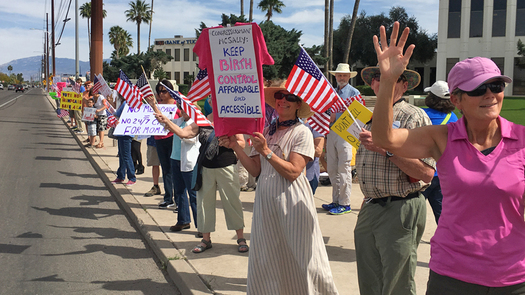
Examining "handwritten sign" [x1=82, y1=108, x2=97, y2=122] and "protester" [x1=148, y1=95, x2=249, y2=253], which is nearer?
"protester" [x1=148, y1=95, x2=249, y2=253]

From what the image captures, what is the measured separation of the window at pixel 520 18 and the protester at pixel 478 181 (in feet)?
174

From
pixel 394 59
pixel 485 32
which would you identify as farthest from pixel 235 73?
pixel 485 32

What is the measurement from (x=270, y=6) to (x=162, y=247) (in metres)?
55.5

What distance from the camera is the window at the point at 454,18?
49125 mm

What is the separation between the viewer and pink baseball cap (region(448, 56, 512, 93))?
7.11 feet

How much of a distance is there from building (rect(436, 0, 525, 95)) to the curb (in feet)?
153

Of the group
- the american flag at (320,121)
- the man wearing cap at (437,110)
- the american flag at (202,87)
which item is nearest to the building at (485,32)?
the man wearing cap at (437,110)

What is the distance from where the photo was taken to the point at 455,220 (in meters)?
2.26

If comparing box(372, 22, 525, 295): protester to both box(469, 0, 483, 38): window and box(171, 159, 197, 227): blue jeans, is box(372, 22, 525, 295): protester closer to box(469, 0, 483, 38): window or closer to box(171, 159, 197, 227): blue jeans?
box(171, 159, 197, 227): blue jeans

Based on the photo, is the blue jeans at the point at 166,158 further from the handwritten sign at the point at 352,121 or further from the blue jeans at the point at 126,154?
the handwritten sign at the point at 352,121

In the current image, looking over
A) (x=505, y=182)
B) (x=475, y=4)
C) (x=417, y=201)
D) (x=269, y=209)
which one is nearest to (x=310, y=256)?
(x=269, y=209)

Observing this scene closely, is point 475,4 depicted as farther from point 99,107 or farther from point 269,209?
point 269,209

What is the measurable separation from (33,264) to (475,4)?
51667mm

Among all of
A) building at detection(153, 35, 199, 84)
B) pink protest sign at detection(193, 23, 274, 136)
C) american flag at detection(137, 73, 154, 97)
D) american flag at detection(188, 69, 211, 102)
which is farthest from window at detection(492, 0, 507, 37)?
building at detection(153, 35, 199, 84)
